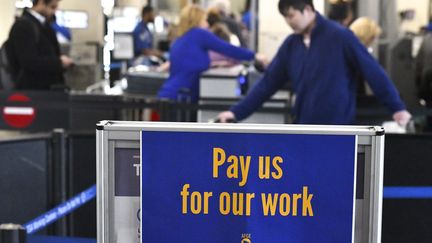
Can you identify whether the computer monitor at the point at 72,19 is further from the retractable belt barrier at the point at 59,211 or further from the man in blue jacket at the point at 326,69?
the retractable belt barrier at the point at 59,211

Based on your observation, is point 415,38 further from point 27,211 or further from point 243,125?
point 243,125

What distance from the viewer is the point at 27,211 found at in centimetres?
353

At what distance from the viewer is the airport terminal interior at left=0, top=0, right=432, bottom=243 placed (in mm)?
1925

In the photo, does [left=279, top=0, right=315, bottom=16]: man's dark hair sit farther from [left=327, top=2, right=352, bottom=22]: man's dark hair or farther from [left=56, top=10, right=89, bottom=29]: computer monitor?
[left=56, top=10, right=89, bottom=29]: computer monitor

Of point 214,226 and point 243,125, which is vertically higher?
point 243,125

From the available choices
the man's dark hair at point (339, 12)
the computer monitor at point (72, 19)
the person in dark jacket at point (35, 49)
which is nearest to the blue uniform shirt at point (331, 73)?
the person in dark jacket at point (35, 49)

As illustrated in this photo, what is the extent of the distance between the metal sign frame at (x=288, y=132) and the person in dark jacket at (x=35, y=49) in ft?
16.7

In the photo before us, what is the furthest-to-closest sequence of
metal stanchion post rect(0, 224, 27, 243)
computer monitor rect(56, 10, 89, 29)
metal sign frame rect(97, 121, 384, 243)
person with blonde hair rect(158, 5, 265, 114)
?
1. computer monitor rect(56, 10, 89, 29)
2. person with blonde hair rect(158, 5, 265, 114)
3. metal stanchion post rect(0, 224, 27, 243)
4. metal sign frame rect(97, 121, 384, 243)

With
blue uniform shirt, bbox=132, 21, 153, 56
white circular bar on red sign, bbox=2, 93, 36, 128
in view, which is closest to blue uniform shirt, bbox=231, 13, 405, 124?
white circular bar on red sign, bbox=2, 93, 36, 128

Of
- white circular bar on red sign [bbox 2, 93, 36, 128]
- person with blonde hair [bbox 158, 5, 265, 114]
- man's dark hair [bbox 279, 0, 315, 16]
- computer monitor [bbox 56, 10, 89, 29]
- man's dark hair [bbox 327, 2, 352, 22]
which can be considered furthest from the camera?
computer monitor [bbox 56, 10, 89, 29]

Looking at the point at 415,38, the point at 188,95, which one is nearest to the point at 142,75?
the point at 188,95

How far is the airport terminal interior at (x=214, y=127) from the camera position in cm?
192

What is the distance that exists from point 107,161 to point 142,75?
6852 millimetres

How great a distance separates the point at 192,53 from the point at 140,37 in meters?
7.07
